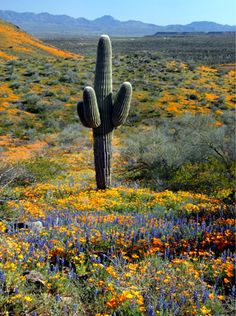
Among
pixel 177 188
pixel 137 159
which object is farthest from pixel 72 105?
pixel 177 188

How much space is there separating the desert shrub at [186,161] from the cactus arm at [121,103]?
1796mm

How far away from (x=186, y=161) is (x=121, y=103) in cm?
322

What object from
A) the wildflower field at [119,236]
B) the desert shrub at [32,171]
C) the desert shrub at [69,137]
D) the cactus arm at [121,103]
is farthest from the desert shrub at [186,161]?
the desert shrub at [69,137]

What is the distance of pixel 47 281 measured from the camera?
3.37 metres

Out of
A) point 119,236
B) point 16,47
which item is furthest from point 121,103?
point 16,47

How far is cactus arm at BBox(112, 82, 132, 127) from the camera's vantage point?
874 cm

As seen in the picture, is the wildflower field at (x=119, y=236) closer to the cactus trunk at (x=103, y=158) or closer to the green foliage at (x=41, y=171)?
the green foliage at (x=41, y=171)

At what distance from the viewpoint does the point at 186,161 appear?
11.2 m

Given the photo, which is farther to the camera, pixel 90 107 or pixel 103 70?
pixel 103 70

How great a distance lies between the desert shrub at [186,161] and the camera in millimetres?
8789

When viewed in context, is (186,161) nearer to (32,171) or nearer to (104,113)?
(104,113)

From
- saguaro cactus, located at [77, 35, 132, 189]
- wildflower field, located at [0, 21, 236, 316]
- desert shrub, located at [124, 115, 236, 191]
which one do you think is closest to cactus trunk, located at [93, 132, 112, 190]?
saguaro cactus, located at [77, 35, 132, 189]

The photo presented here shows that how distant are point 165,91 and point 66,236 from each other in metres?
26.7

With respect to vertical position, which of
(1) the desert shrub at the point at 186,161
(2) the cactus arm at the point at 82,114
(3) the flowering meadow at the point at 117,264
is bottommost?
(1) the desert shrub at the point at 186,161
